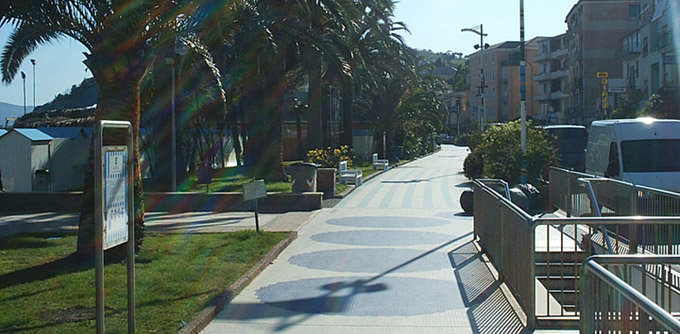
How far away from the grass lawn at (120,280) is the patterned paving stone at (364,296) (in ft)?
2.55

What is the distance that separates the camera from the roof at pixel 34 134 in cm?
2338

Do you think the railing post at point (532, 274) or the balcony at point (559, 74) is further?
the balcony at point (559, 74)

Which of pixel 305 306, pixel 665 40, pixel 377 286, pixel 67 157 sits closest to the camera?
pixel 305 306

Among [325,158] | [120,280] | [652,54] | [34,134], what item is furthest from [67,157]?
[652,54]

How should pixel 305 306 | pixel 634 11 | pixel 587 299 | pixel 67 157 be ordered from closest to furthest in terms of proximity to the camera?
pixel 587 299 → pixel 305 306 → pixel 67 157 → pixel 634 11

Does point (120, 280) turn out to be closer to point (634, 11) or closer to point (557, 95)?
point (634, 11)

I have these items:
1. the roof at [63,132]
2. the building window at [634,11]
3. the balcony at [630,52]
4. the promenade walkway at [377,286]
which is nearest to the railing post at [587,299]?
the promenade walkway at [377,286]

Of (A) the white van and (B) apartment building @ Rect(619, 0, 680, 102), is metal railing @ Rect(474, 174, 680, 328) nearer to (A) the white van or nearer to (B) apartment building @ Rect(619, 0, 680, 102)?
(A) the white van

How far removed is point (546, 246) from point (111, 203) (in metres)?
6.13

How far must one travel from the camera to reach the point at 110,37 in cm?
1077

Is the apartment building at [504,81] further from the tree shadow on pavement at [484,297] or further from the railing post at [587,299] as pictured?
the railing post at [587,299]

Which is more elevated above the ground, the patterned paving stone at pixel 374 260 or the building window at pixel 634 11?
the building window at pixel 634 11

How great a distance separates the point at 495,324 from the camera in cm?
772

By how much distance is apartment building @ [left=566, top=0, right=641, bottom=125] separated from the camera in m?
67.0
